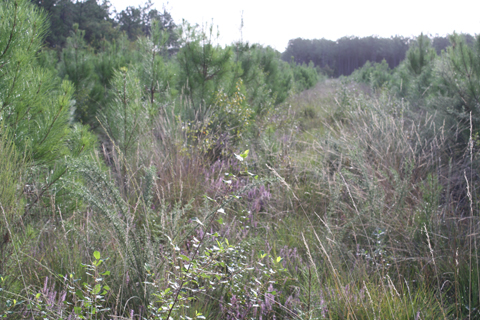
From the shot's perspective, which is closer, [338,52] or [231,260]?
[231,260]

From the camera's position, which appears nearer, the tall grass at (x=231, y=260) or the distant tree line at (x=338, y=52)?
the tall grass at (x=231, y=260)

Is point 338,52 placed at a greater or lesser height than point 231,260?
greater

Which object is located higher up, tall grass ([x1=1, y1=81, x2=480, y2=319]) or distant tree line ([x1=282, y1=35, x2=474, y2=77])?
distant tree line ([x1=282, y1=35, x2=474, y2=77])

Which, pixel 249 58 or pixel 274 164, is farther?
pixel 249 58

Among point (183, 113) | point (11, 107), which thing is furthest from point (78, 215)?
point (183, 113)

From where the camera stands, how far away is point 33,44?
196 cm

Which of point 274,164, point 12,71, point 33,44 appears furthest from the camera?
point 274,164

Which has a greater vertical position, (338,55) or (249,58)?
(338,55)

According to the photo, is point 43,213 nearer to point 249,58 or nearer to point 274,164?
point 274,164

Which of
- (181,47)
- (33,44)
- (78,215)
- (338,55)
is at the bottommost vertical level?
(78,215)

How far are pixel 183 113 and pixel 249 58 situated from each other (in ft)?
13.6

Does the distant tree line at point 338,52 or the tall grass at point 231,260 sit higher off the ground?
the distant tree line at point 338,52

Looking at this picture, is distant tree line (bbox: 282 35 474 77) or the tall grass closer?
the tall grass

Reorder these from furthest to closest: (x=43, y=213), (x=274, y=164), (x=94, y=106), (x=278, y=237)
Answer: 1. (x=94, y=106)
2. (x=274, y=164)
3. (x=278, y=237)
4. (x=43, y=213)
